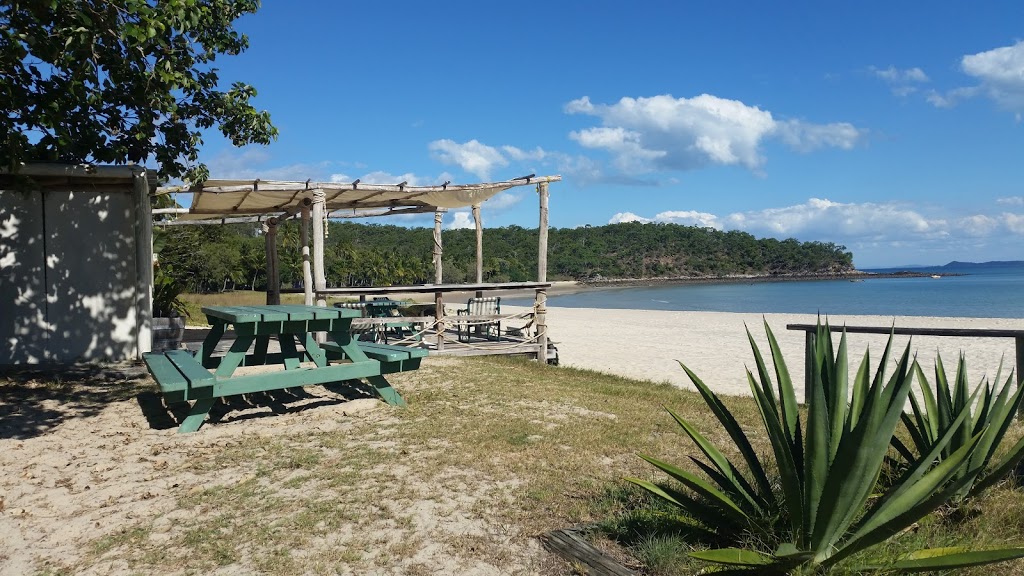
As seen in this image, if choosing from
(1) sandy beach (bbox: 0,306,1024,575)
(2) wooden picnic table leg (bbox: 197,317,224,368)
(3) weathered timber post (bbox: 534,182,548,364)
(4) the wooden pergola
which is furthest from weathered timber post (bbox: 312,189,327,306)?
(3) weathered timber post (bbox: 534,182,548,364)

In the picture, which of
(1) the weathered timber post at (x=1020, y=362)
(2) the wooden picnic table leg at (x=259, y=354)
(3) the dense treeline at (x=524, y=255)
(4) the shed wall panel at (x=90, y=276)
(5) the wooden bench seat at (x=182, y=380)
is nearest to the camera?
(5) the wooden bench seat at (x=182, y=380)

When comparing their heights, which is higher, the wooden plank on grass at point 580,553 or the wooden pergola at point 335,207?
the wooden pergola at point 335,207

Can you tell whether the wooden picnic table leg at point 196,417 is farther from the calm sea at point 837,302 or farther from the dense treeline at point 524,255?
the dense treeline at point 524,255

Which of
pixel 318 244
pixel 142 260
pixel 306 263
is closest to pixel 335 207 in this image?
pixel 306 263

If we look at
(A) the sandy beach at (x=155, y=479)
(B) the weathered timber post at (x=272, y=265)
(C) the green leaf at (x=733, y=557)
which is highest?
(B) the weathered timber post at (x=272, y=265)

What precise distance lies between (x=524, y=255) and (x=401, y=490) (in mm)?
90317

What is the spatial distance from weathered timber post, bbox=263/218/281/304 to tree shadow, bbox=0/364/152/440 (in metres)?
6.18

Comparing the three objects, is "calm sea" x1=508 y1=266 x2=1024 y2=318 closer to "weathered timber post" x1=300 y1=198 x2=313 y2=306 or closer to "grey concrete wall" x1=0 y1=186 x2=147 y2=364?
"weathered timber post" x1=300 y1=198 x2=313 y2=306

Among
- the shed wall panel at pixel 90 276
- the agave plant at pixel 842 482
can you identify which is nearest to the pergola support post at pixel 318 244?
the shed wall panel at pixel 90 276

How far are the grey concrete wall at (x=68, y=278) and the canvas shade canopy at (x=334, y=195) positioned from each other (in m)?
1.22

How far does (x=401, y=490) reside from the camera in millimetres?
3646

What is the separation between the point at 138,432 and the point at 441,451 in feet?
7.83

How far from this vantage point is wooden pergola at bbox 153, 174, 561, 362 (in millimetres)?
9328

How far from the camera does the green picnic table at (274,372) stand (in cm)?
473
